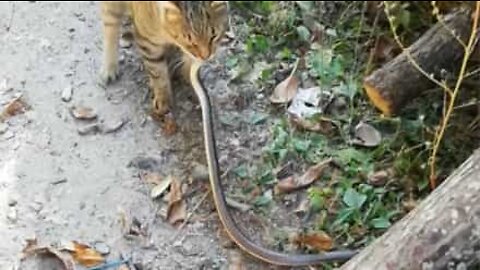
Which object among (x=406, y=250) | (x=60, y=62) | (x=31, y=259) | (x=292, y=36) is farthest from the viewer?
(x=292, y=36)

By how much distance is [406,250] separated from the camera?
62.1 inches

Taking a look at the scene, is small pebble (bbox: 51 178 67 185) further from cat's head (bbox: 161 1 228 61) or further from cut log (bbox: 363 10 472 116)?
cut log (bbox: 363 10 472 116)

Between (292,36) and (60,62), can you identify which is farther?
(292,36)

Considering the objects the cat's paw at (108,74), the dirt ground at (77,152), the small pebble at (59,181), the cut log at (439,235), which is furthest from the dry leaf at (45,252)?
the cut log at (439,235)

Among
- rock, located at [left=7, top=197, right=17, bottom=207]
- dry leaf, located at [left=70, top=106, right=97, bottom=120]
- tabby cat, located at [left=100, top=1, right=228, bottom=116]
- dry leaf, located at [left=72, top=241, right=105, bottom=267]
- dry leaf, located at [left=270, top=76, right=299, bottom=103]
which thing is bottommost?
dry leaf, located at [left=72, top=241, right=105, bottom=267]

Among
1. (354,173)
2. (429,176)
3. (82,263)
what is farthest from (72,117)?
(429,176)

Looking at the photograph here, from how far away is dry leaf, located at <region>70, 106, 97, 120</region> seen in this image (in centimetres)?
197

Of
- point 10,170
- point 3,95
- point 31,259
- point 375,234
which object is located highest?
point 3,95

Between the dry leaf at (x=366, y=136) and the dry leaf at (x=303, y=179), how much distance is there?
0.09 meters

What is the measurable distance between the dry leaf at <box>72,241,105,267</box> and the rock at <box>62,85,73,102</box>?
30cm

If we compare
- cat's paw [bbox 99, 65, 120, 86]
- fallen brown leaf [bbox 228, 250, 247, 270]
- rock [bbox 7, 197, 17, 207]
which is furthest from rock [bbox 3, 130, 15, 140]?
fallen brown leaf [bbox 228, 250, 247, 270]

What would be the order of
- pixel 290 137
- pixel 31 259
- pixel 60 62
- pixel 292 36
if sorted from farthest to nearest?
1. pixel 292 36
2. pixel 290 137
3. pixel 60 62
4. pixel 31 259

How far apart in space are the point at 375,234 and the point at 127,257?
47 cm

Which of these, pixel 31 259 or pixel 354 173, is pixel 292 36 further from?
pixel 31 259
